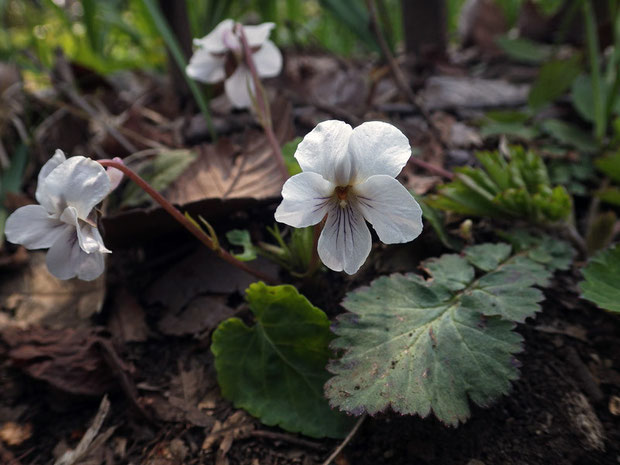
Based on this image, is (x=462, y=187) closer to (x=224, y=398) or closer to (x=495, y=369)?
(x=495, y=369)

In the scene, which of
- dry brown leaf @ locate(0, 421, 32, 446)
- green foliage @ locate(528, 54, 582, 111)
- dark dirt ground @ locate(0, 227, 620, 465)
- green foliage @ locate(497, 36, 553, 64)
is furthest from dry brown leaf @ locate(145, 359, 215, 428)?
green foliage @ locate(497, 36, 553, 64)

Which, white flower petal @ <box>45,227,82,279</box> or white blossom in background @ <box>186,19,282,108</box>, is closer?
white flower petal @ <box>45,227,82,279</box>

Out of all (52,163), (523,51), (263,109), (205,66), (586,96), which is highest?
(52,163)

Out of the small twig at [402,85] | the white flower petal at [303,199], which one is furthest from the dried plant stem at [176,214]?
the small twig at [402,85]

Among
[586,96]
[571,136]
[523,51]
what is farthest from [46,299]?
[523,51]

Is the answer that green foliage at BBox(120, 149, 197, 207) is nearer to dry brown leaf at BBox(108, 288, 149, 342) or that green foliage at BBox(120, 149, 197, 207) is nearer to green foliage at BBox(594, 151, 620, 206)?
dry brown leaf at BBox(108, 288, 149, 342)

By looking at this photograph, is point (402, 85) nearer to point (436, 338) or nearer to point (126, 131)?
point (126, 131)
